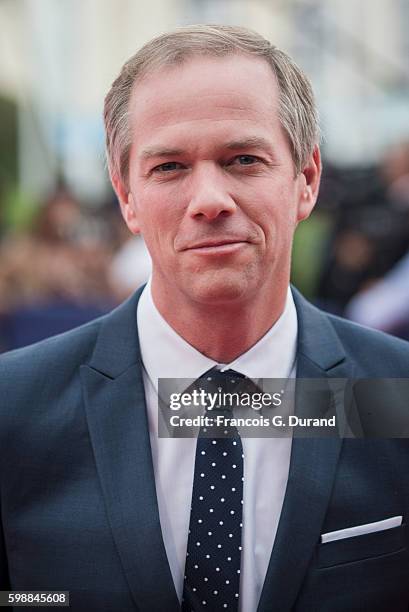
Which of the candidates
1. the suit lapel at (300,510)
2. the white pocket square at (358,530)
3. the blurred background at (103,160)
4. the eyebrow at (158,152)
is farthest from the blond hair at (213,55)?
the white pocket square at (358,530)

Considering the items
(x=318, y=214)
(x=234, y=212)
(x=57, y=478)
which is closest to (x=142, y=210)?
(x=234, y=212)

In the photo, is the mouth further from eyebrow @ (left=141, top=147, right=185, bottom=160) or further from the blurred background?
the blurred background

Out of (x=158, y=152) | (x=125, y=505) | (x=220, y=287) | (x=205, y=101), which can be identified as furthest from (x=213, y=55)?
(x=125, y=505)

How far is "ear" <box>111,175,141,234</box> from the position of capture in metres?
2.52

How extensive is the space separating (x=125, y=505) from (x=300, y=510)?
41 centimetres

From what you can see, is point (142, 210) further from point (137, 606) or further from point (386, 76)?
point (386, 76)

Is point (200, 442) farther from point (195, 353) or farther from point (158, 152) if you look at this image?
point (158, 152)

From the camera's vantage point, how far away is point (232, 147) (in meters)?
2.30

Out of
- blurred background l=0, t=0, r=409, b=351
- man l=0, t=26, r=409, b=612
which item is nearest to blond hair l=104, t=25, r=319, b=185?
man l=0, t=26, r=409, b=612

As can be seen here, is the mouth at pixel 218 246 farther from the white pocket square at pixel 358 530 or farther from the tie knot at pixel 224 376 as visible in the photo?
the white pocket square at pixel 358 530

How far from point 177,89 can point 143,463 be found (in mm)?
889

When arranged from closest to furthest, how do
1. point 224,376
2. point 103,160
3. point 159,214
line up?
1. point 159,214
2. point 224,376
3. point 103,160

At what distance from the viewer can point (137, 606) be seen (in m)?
2.29

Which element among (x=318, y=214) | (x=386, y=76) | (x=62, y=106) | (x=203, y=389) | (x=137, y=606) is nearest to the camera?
(x=137, y=606)
